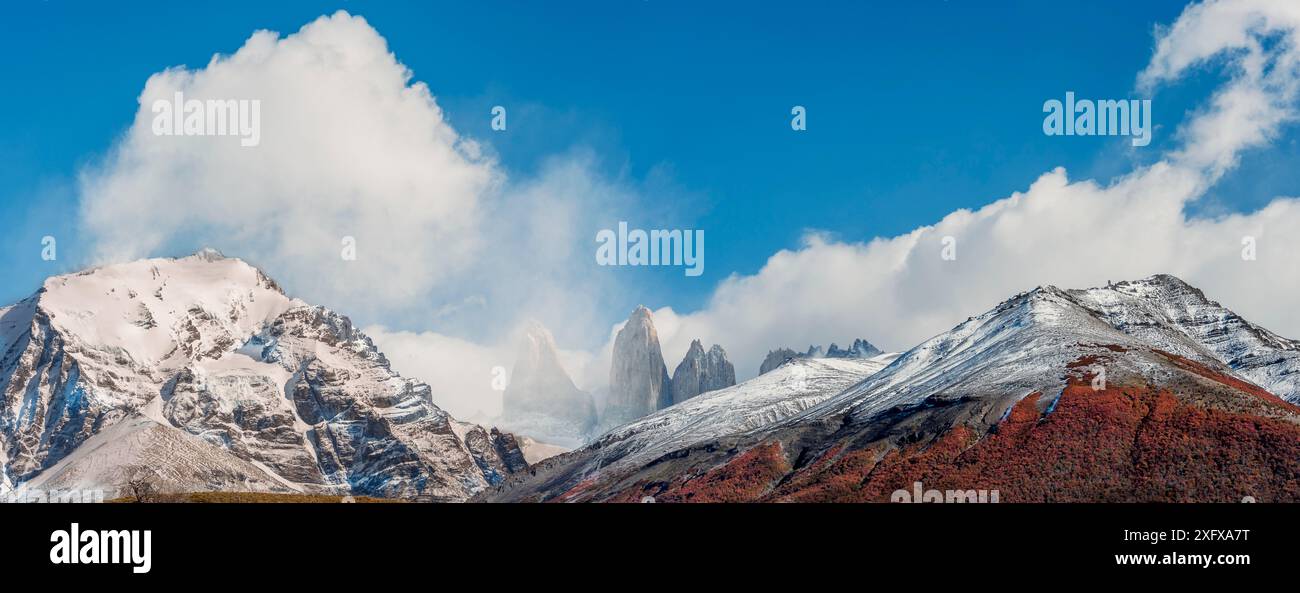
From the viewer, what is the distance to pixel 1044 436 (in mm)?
130250

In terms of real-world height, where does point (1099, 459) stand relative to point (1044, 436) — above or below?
below

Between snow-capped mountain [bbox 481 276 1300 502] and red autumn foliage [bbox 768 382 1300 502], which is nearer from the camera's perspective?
red autumn foliage [bbox 768 382 1300 502]

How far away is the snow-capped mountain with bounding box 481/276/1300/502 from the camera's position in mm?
114562

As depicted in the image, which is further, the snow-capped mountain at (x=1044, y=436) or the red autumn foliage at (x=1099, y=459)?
the snow-capped mountain at (x=1044, y=436)

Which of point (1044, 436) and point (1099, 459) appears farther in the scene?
point (1044, 436)

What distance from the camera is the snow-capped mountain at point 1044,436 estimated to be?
11456 centimetres
